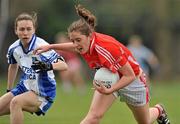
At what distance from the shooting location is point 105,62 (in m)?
9.05

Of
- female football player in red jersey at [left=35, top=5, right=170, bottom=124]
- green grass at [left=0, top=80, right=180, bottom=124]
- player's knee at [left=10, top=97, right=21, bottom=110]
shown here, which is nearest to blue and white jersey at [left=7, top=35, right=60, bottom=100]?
female football player in red jersey at [left=35, top=5, right=170, bottom=124]

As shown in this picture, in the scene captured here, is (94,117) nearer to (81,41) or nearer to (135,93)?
(135,93)

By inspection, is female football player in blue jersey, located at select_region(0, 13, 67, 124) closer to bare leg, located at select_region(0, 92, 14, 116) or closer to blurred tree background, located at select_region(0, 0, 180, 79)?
bare leg, located at select_region(0, 92, 14, 116)

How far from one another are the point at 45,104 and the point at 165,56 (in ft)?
88.0

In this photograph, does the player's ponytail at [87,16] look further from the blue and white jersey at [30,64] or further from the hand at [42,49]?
the blue and white jersey at [30,64]

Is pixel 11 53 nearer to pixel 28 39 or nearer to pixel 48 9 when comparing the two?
pixel 28 39

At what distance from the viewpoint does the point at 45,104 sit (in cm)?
1025

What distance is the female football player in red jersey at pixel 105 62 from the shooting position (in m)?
9.01

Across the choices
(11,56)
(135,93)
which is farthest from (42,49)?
(135,93)

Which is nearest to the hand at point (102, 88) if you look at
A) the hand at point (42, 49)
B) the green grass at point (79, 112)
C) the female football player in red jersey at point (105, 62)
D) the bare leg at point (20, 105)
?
the female football player in red jersey at point (105, 62)

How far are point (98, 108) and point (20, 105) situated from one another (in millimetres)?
1098

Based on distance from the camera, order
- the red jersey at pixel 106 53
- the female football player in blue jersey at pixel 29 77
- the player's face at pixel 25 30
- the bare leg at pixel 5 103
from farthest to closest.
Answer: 1. the bare leg at pixel 5 103
2. the player's face at pixel 25 30
3. the female football player in blue jersey at pixel 29 77
4. the red jersey at pixel 106 53

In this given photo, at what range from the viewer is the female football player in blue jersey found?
9836mm

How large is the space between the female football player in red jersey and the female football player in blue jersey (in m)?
0.29
